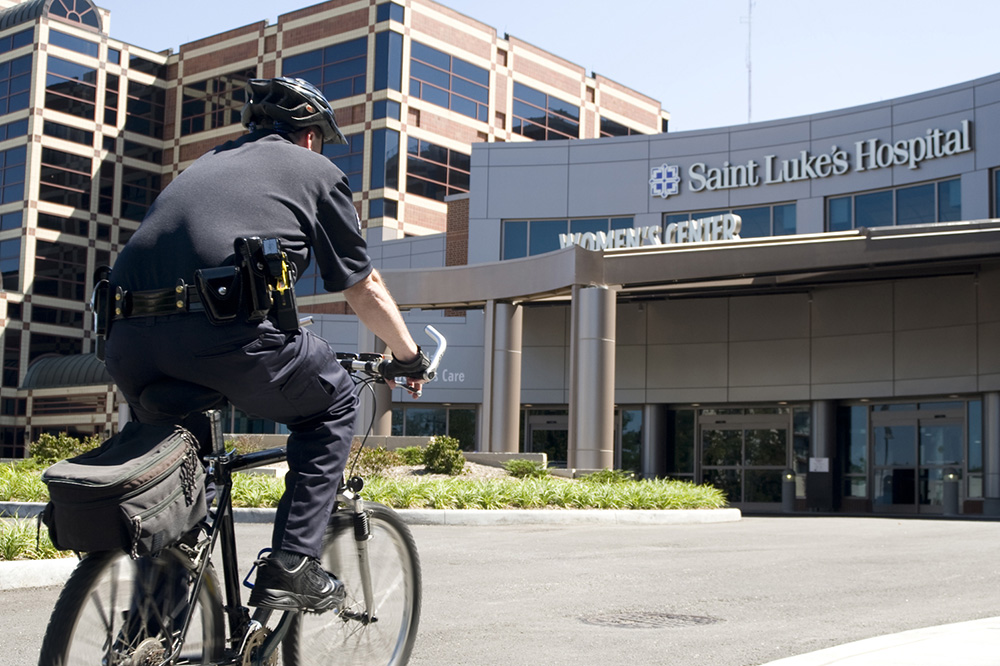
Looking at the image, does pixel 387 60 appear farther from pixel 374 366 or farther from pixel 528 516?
pixel 374 366

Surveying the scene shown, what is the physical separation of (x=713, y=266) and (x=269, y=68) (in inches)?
1214

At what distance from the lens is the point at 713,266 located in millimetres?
26188

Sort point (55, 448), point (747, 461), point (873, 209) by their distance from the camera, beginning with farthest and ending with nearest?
point (747, 461) → point (873, 209) → point (55, 448)

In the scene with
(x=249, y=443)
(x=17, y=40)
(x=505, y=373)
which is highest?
(x=17, y=40)

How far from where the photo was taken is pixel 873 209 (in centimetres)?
3061

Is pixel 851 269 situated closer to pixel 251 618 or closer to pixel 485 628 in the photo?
pixel 485 628

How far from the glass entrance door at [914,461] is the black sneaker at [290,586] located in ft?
92.5

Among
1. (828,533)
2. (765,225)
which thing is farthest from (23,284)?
(828,533)

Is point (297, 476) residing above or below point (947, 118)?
below

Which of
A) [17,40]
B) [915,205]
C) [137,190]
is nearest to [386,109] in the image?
[137,190]

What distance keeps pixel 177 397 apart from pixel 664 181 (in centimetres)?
3157

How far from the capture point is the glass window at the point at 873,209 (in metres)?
30.3

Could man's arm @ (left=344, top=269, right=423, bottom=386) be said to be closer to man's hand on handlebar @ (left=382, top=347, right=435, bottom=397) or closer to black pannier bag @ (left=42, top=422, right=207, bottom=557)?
man's hand on handlebar @ (left=382, top=347, right=435, bottom=397)

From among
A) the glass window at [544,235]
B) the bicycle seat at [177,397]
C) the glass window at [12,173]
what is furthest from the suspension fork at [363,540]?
the glass window at [12,173]
